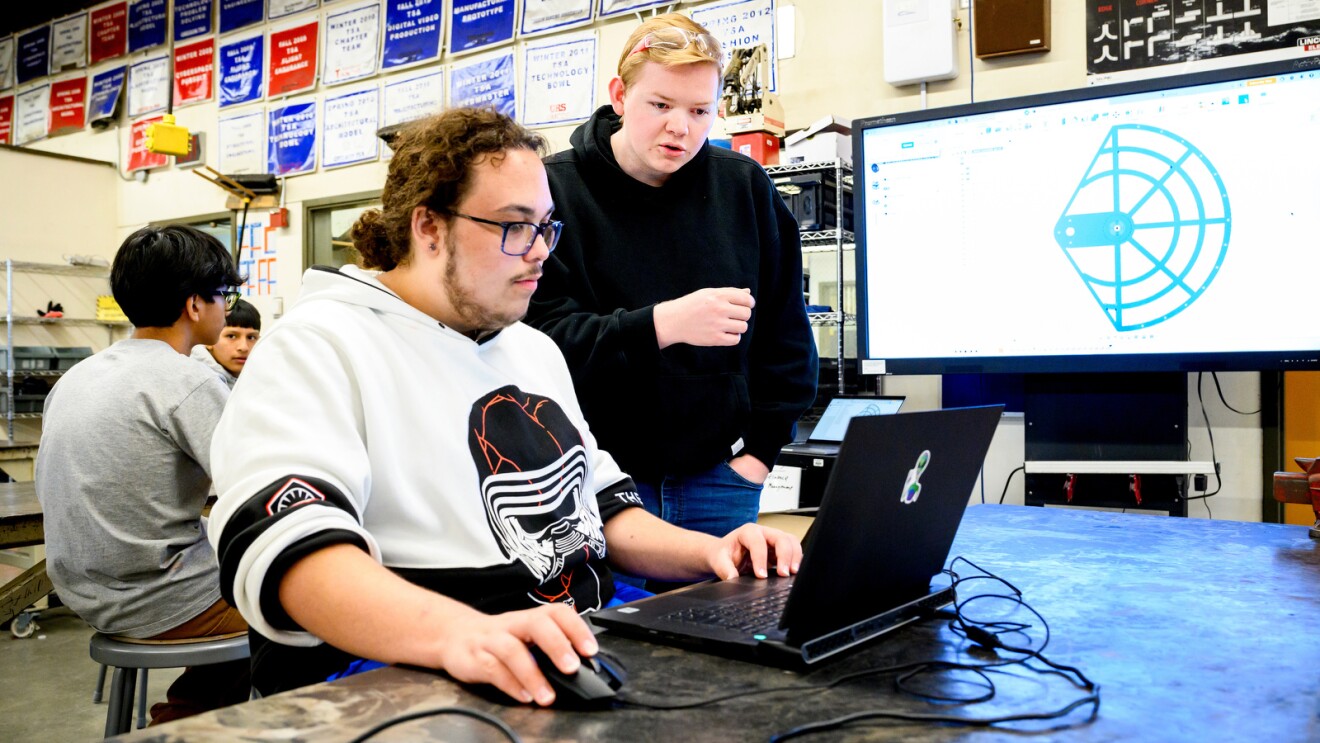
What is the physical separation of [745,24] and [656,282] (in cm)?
240

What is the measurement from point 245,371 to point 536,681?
47cm

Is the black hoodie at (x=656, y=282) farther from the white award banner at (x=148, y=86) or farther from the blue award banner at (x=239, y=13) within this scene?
the white award banner at (x=148, y=86)

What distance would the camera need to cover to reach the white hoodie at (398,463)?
0.87 metres

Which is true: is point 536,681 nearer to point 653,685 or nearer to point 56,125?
point 653,685

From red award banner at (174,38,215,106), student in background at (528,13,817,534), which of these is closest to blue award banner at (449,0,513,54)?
red award banner at (174,38,215,106)

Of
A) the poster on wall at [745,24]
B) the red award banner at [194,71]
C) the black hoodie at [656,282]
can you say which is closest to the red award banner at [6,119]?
the red award banner at [194,71]

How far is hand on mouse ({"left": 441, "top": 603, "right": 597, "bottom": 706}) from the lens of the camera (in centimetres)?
69

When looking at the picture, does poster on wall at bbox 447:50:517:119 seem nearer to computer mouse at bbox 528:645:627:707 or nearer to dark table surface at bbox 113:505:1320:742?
dark table surface at bbox 113:505:1320:742

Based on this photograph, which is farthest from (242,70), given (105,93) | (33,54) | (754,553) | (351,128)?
(754,553)

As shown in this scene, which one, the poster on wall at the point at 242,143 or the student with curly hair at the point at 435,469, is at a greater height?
the poster on wall at the point at 242,143

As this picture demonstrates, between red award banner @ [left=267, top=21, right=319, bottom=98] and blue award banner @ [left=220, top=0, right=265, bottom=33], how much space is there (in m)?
0.20

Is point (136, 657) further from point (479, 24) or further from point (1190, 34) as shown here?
point (479, 24)

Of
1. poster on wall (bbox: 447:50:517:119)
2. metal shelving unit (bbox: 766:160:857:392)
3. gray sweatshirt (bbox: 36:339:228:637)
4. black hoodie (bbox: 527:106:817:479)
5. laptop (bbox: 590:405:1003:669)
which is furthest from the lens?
poster on wall (bbox: 447:50:517:119)

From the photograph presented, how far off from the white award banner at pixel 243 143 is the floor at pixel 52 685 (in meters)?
2.73
